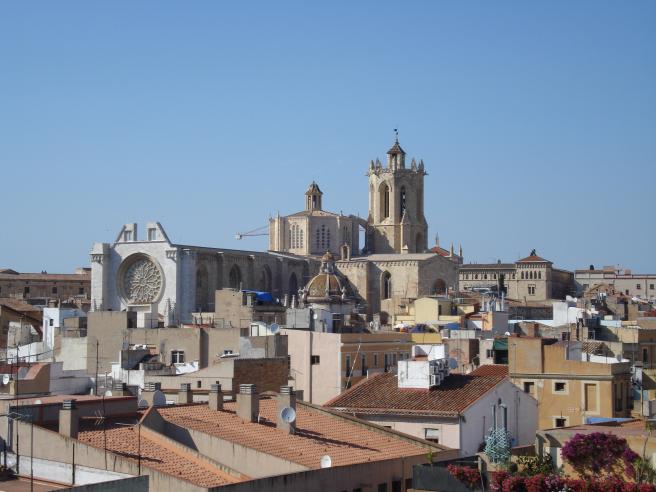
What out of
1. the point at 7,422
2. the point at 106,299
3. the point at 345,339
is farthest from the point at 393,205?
the point at 7,422

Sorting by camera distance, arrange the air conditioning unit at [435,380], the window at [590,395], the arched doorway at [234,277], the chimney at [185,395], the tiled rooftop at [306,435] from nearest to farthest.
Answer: the tiled rooftop at [306,435], the air conditioning unit at [435,380], the chimney at [185,395], the window at [590,395], the arched doorway at [234,277]

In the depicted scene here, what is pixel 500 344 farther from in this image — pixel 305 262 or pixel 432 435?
pixel 305 262

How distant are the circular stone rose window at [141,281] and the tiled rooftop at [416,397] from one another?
59.9 metres

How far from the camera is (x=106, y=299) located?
290ft

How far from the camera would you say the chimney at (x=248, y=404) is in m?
24.3

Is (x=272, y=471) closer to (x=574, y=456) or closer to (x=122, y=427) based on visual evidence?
(x=122, y=427)

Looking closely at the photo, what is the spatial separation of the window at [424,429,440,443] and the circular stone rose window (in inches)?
2452

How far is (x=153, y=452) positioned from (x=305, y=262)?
7786 cm

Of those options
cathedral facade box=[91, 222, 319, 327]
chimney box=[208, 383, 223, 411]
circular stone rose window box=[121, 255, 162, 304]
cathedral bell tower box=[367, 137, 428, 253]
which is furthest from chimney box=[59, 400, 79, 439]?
cathedral bell tower box=[367, 137, 428, 253]

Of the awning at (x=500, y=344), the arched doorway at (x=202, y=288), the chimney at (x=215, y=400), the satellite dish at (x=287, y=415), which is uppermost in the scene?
the arched doorway at (x=202, y=288)

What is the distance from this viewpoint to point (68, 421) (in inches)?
805

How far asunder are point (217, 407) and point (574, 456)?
7.93 metres

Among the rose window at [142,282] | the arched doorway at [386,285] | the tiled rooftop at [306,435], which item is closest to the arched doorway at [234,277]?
the rose window at [142,282]

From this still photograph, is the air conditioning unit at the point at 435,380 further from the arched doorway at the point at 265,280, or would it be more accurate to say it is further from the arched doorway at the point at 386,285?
the arched doorway at the point at 386,285
